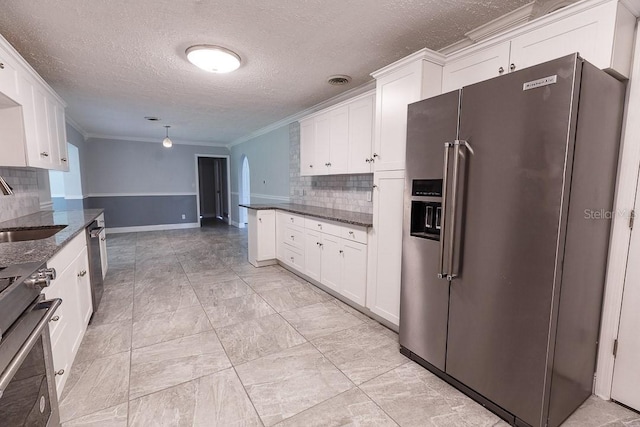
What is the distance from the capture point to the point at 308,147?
4.08 m

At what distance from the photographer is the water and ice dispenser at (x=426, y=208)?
1865 millimetres

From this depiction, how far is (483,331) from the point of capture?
160 centimetres

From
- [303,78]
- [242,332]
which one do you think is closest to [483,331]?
[242,332]

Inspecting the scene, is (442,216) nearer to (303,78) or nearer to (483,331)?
(483,331)

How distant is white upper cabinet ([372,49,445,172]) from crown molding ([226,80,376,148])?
3.34ft

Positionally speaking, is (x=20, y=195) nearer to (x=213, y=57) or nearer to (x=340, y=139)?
(x=213, y=57)

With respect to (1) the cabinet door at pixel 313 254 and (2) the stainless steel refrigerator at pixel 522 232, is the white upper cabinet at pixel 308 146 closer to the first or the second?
(1) the cabinet door at pixel 313 254

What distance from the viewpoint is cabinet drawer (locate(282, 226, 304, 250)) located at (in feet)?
12.3

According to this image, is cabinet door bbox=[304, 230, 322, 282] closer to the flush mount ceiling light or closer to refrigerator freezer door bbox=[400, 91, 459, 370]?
refrigerator freezer door bbox=[400, 91, 459, 370]

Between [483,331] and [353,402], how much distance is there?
0.83 metres

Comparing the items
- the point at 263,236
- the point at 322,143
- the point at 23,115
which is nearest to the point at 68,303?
the point at 23,115

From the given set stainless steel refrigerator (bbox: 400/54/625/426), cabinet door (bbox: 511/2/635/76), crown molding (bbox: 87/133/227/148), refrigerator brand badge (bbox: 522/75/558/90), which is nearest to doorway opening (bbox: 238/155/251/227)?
crown molding (bbox: 87/133/227/148)

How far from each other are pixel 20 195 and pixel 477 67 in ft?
14.4

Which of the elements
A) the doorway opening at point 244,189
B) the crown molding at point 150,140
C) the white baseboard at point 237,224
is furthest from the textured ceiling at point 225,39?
the white baseboard at point 237,224
